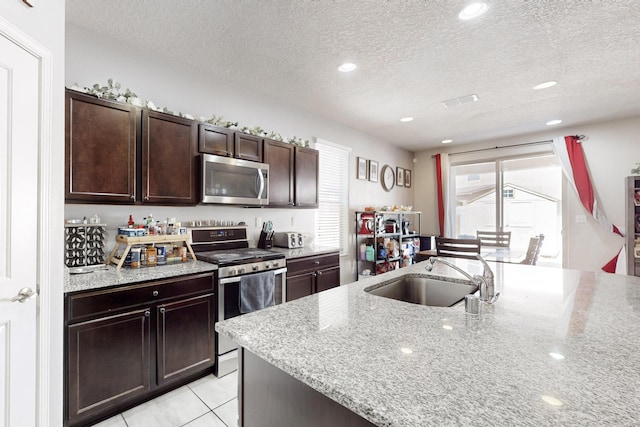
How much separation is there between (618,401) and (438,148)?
5.88 m

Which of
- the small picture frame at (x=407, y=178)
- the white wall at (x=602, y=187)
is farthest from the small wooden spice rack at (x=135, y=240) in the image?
the white wall at (x=602, y=187)

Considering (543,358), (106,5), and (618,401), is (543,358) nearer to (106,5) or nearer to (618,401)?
(618,401)

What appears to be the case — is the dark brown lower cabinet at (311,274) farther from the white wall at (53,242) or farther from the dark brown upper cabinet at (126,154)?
the white wall at (53,242)

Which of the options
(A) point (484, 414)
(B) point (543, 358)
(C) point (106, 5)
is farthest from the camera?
(C) point (106, 5)

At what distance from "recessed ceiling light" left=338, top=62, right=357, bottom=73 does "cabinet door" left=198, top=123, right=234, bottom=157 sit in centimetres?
119

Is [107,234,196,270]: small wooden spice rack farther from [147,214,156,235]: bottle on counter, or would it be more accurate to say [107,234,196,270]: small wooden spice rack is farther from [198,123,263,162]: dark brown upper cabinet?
[198,123,263,162]: dark brown upper cabinet

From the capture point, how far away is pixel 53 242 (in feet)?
4.98

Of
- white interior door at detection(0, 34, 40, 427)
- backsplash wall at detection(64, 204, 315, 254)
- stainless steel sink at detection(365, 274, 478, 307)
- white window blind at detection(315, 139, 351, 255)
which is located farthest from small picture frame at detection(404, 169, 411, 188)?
white interior door at detection(0, 34, 40, 427)

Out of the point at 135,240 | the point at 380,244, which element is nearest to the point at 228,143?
the point at 135,240

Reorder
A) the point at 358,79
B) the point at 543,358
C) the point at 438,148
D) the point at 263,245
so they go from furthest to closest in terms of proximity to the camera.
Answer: the point at 438,148
the point at 263,245
the point at 358,79
the point at 543,358

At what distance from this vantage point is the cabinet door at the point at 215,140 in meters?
2.55

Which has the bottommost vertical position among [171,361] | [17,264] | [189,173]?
[171,361]

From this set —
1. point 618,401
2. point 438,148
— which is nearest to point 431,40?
point 618,401

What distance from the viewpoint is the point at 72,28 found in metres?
2.17
